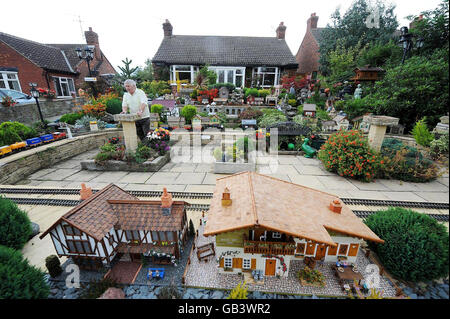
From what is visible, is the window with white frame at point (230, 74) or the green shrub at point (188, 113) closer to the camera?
the green shrub at point (188, 113)

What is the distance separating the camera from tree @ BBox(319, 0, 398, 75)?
61.0 feet

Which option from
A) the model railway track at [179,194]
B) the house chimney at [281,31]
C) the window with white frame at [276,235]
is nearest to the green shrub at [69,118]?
the model railway track at [179,194]

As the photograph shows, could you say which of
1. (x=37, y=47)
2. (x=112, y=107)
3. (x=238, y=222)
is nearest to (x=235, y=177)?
(x=238, y=222)

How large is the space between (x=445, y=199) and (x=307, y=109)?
14921mm

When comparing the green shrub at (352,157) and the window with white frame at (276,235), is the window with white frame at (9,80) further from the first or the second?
the green shrub at (352,157)

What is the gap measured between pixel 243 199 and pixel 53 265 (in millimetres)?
4101

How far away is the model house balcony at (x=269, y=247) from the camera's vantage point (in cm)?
379

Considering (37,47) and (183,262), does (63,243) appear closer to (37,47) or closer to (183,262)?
(183,262)

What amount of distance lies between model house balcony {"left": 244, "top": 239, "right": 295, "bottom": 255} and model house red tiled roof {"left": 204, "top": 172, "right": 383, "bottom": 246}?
56cm

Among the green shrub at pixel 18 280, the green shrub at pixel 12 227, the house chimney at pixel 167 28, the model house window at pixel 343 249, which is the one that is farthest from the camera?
the house chimney at pixel 167 28

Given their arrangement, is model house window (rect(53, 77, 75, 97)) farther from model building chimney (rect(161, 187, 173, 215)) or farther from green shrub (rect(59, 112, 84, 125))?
model building chimney (rect(161, 187, 173, 215))

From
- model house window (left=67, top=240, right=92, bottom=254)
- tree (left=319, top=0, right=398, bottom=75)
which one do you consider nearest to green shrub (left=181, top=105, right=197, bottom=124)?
model house window (left=67, top=240, right=92, bottom=254)

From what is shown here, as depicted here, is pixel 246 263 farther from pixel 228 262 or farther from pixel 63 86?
pixel 63 86

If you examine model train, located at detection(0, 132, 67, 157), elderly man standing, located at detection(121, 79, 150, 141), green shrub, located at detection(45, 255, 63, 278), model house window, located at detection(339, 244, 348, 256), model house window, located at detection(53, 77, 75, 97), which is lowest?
green shrub, located at detection(45, 255, 63, 278)
